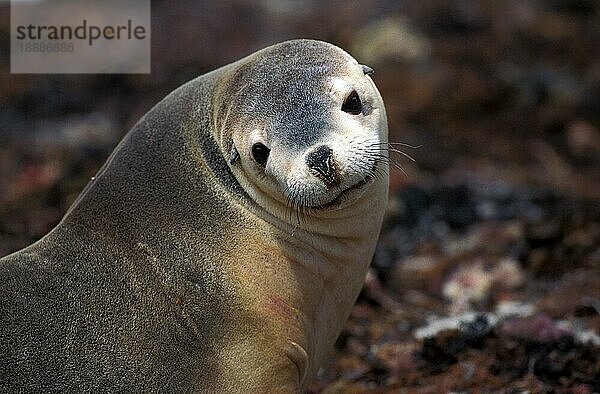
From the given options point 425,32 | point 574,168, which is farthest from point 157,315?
point 425,32

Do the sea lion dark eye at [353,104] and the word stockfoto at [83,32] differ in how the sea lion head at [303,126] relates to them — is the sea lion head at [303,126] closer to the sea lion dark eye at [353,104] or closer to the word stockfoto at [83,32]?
the sea lion dark eye at [353,104]

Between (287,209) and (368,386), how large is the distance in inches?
67.1

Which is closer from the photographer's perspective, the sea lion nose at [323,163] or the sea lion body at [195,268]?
the sea lion nose at [323,163]

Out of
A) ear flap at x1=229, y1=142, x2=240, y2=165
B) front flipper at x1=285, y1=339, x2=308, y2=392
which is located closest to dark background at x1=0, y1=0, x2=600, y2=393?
front flipper at x1=285, y1=339, x2=308, y2=392

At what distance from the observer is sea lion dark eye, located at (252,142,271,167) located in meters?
4.14

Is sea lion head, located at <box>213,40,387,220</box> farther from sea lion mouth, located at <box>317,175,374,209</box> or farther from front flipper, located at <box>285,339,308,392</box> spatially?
front flipper, located at <box>285,339,308,392</box>

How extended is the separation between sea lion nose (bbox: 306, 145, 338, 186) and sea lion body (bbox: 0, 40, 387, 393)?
5 cm

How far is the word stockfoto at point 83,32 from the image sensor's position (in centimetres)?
1444

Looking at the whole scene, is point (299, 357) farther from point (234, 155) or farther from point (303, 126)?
point (303, 126)

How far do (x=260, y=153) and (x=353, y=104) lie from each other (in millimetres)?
462

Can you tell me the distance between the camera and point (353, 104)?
4.22 metres

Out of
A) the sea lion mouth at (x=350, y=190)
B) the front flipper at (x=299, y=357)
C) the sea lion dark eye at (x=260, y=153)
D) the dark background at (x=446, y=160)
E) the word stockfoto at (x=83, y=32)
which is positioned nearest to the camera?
the sea lion mouth at (x=350, y=190)

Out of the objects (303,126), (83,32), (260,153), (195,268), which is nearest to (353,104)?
(303,126)

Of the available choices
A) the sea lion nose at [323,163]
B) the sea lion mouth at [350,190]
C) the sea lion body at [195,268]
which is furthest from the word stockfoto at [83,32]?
the sea lion nose at [323,163]
